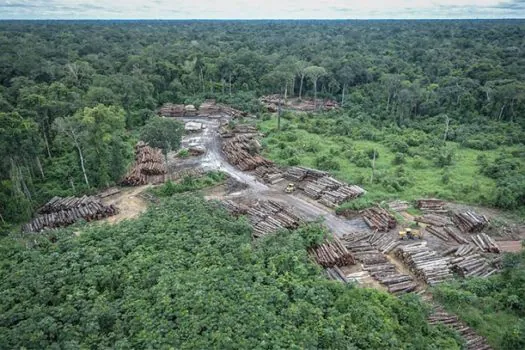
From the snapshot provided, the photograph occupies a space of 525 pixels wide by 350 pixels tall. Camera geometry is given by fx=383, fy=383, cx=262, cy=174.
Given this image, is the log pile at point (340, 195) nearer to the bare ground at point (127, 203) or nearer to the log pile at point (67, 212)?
the bare ground at point (127, 203)

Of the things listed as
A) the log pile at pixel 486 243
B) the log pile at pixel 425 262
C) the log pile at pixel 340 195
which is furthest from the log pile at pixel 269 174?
the log pile at pixel 486 243

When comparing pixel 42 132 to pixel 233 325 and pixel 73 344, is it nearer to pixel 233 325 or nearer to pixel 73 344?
pixel 73 344

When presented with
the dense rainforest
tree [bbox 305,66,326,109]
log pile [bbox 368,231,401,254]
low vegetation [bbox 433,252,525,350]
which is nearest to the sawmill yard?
low vegetation [bbox 433,252,525,350]

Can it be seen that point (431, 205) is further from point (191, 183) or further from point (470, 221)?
point (191, 183)

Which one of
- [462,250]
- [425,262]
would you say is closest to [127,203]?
[425,262]

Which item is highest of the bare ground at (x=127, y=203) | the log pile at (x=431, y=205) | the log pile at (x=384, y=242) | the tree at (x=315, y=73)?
the tree at (x=315, y=73)

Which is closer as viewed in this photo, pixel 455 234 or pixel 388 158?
pixel 455 234
